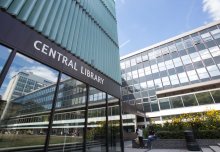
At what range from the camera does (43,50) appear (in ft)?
15.4

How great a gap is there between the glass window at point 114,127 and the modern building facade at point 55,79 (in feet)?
0.17

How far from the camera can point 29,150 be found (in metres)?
5.25

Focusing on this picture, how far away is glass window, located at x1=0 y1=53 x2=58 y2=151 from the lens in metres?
4.01

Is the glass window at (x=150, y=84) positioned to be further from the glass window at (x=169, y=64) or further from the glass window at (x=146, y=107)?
the glass window at (x=169, y=64)

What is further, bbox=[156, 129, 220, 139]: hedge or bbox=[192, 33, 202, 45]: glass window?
bbox=[192, 33, 202, 45]: glass window

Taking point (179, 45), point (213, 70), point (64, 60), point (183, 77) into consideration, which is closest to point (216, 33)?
point (179, 45)

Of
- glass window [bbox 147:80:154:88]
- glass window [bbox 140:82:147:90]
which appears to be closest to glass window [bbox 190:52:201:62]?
glass window [bbox 147:80:154:88]

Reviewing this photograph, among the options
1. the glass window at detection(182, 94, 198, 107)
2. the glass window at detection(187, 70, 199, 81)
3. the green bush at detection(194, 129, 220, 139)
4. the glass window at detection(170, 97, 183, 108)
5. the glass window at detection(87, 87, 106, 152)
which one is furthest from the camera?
the glass window at detection(187, 70, 199, 81)

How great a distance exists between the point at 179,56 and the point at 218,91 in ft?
34.4

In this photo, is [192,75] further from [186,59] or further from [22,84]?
[22,84]

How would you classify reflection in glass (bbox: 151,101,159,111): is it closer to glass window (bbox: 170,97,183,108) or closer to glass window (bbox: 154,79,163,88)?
glass window (bbox: 170,97,183,108)

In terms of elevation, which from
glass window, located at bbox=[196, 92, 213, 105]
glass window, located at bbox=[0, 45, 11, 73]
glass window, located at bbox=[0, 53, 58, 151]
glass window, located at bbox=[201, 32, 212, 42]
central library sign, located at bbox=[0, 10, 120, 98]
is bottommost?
glass window, located at bbox=[0, 53, 58, 151]

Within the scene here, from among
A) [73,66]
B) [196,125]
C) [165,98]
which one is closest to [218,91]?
[165,98]

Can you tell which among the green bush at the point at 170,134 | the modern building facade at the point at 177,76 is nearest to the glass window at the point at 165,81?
the modern building facade at the point at 177,76
